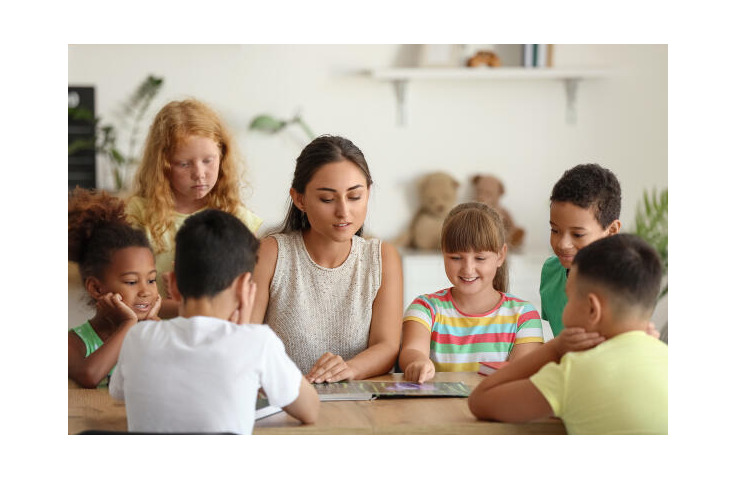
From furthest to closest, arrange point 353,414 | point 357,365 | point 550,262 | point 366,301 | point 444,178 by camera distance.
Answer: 1. point 444,178
2. point 550,262
3. point 366,301
4. point 357,365
5. point 353,414

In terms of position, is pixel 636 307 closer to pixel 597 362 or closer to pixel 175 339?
pixel 597 362

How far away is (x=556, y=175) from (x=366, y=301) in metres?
3.09

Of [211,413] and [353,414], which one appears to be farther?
[353,414]

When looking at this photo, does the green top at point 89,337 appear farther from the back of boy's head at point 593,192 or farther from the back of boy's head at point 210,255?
A: the back of boy's head at point 593,192

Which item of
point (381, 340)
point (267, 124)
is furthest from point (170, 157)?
point (267, 124)

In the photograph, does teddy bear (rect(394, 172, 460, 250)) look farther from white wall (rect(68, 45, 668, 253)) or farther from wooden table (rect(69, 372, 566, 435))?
wooden table (rect(69, 372, 566, 435))

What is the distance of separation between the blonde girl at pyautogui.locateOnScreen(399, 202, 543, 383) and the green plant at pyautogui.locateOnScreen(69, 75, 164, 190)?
2929mm

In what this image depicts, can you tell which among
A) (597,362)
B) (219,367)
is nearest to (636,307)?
(597,362)

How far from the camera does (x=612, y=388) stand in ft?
4.17

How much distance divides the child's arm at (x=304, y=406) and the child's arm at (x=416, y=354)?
0.34 metres

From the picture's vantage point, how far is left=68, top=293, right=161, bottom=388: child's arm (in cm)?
162

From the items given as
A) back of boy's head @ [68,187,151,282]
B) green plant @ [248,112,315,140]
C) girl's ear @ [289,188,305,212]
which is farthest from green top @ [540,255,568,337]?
green plant @ [248,112,315,140]

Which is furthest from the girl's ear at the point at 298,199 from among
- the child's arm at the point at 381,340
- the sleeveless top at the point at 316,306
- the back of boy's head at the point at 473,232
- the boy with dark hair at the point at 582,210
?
the boy with dark hair at the point at 582,210

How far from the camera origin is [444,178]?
4551mm
